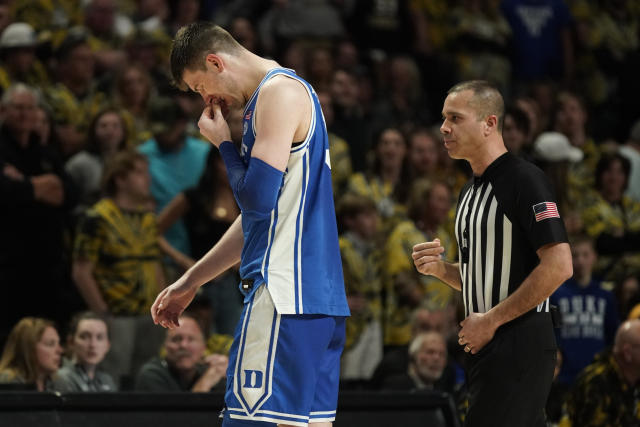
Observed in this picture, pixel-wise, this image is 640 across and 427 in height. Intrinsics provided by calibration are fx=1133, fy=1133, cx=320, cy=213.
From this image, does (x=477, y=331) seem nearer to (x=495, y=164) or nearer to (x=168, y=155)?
(x=495, y=164)

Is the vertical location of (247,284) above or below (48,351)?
above

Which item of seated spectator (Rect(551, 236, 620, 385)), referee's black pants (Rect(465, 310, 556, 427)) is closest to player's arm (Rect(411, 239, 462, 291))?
referee's black pants (Rect(465, 310, 556, 427))

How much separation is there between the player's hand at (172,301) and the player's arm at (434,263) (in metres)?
0.88

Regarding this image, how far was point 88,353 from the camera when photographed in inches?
267

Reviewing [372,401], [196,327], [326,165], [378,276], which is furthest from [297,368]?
[378,276]

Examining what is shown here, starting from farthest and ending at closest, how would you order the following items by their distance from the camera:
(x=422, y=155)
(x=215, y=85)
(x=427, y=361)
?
1. (x=422, y=155)
2. (x=427, y=361)
3. (x=215, y=85)

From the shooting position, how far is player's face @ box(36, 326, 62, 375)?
6570 mm

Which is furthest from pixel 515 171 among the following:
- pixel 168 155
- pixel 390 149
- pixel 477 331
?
pixel 390 149

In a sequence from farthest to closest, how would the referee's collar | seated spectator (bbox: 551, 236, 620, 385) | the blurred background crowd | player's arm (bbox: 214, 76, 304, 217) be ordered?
seated spectator (bbox: 551, 236, 620, 385)
the blurred background crowd
the referee's collar
player's arm (bbox: 214, 76, 304, 217)

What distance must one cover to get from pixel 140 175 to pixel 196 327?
1335 mm

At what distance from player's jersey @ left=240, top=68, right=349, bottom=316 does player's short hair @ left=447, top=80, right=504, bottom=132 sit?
0.70 m

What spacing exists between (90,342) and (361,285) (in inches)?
90.0

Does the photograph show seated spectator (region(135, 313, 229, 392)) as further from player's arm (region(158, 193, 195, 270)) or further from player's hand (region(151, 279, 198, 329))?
player's hand (region(151, 279, 198, 329))

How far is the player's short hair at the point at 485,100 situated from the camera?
4.27m
